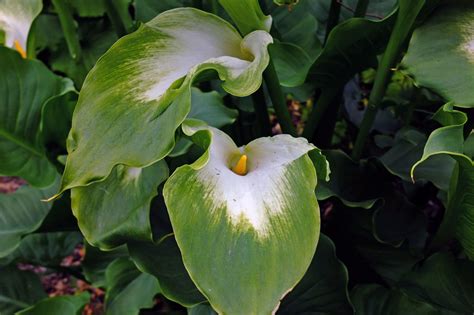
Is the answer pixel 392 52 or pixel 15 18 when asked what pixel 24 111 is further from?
pixel 392 52

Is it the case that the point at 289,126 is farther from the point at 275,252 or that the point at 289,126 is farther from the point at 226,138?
the point at 275,252

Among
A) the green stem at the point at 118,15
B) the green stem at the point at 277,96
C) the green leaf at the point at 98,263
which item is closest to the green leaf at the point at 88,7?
the green stem at the point at 118,15

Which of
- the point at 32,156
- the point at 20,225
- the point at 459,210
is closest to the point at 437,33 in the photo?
the point at 459,210

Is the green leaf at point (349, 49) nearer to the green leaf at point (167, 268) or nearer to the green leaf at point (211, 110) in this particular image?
the green leaf at point (211, 110)

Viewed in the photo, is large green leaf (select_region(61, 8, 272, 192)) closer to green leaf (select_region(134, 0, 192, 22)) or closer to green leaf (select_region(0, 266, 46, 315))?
green leaf (select_region(134, 0, 192, 22))

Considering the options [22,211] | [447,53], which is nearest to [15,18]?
[22,211]

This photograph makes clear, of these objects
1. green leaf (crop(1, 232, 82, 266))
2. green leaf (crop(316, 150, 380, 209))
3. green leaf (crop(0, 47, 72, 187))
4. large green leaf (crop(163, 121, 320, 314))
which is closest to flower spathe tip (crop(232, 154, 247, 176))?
large green leaf (crop(163, 121, 320, 314))
